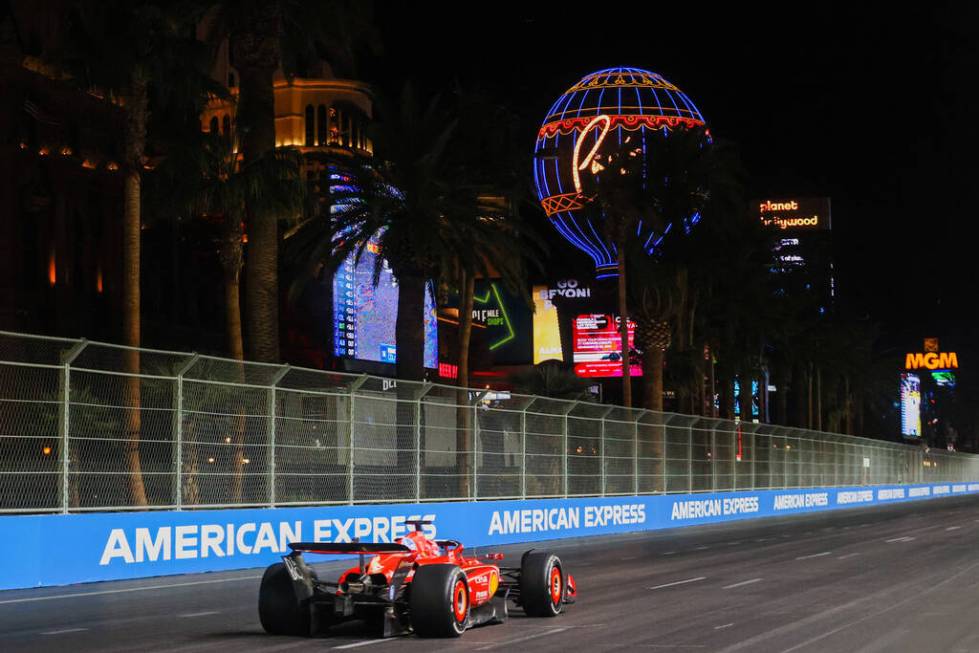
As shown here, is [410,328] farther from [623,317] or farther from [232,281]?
[623,317]

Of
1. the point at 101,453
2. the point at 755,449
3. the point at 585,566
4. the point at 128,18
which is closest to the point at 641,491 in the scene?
the point at 755,449

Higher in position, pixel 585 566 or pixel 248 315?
pixel 248 315

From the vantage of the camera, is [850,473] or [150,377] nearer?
[150,377]

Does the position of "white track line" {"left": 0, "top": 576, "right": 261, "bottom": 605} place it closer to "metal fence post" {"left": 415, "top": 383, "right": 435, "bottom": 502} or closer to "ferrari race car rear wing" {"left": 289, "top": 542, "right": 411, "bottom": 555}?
"ferrari race car rear wing" {"left": 289, "top": 542, "right": 411, "bottom": 555}

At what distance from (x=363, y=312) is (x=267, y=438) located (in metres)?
45.0

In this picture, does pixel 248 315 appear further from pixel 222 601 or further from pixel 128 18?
pixel 222 601

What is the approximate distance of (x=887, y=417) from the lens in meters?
176

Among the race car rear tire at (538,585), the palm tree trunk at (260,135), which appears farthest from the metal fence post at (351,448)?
the race car rear tire at (538,585)

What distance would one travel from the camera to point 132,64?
26266 mm

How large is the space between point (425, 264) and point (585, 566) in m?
14.3

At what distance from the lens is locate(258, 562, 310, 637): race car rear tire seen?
12.3m

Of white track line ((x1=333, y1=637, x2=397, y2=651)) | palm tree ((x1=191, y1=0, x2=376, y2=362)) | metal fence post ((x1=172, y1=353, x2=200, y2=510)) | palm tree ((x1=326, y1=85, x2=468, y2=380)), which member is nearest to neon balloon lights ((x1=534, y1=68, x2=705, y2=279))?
palm tree ((x1=326, y1=85, x2=468, y2=380))

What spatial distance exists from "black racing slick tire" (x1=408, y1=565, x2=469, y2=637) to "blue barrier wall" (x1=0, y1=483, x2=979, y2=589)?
10.3ft

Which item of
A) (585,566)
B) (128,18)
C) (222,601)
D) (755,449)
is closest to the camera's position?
(222,601)
